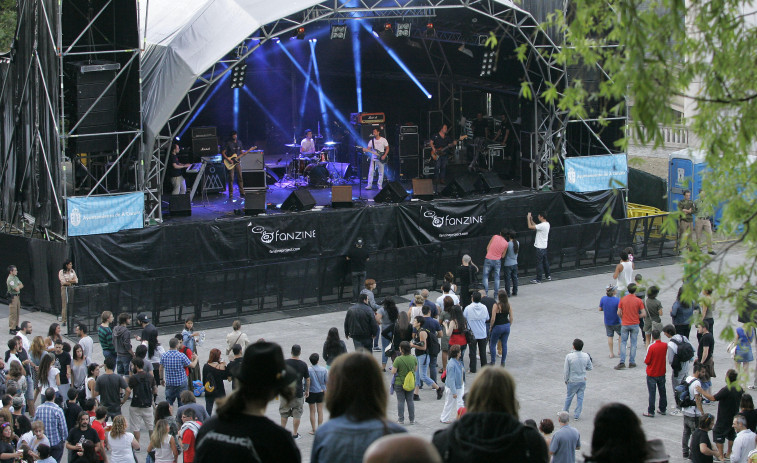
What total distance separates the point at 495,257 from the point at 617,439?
56.3 ft

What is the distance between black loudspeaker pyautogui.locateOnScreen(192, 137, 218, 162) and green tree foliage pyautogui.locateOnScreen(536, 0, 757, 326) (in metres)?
20.6

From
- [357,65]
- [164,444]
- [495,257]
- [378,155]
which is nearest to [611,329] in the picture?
[495,257]

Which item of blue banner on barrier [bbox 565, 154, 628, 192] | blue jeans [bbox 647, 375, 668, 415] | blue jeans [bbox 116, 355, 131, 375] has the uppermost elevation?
blue banner on barrier [bbox 565, 154, 628, 192]

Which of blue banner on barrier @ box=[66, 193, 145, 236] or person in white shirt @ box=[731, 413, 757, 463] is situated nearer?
person in white shirt @ box=[731, 413, 757, 463]

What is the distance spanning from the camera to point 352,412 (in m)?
4.66

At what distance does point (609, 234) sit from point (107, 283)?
469 inches

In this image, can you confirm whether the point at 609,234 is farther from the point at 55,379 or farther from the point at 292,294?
the point at 55,379

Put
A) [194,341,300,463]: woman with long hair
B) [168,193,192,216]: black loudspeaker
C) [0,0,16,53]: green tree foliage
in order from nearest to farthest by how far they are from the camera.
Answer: [194,341,300,463]: woman with long hair, [168,193,192,216]: black loudspeaker, [0,0,16,53]: green tree foliage

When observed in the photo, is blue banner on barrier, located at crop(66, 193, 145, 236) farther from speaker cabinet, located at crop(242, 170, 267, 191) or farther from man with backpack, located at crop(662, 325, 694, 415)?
man with backpack, located at crop(662, 325, 694, 415)

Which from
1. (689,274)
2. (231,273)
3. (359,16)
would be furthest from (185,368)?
(359,16)

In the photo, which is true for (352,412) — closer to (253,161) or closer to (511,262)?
(511,262)

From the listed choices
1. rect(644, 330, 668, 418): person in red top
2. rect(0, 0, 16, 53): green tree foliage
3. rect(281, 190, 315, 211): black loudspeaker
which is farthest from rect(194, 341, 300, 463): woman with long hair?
rect(0, 0, 16, 53): green tree foliage

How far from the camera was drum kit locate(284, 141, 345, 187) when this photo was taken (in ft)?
98.7

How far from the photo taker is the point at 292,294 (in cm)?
2172
